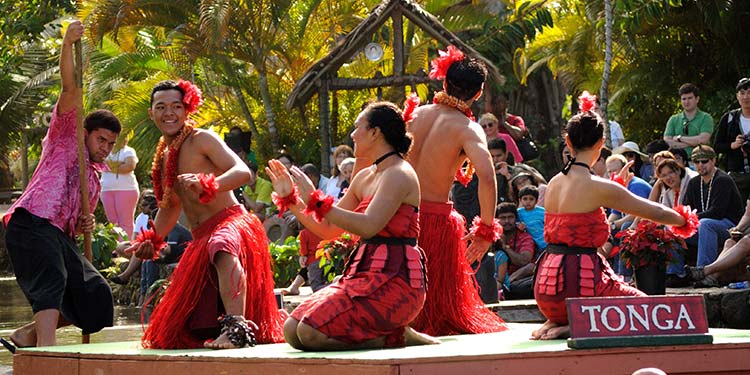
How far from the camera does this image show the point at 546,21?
62.8 feet

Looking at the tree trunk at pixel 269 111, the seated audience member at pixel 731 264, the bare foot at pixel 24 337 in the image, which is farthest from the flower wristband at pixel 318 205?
the tree trunk at pixel 269 111

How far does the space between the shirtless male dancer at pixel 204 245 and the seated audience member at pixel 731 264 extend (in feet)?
12.1

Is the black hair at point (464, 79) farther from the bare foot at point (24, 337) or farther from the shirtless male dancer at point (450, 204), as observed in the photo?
the bare foot at point (24, 337)

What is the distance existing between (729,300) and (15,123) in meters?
17.2

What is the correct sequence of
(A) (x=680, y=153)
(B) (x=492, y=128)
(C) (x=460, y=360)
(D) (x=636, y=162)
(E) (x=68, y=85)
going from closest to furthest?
(C) (x=460, y=360)
(E) (x=68, y=85)
(A) (x=680, y=153)
(D) (x=636, y=162)
(B) (x=492, y=128)

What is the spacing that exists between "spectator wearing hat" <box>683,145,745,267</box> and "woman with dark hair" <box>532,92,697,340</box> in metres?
3.63

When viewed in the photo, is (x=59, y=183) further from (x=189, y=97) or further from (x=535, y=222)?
(x=535, y=222)

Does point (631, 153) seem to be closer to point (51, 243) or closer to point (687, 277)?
point (687, 277)

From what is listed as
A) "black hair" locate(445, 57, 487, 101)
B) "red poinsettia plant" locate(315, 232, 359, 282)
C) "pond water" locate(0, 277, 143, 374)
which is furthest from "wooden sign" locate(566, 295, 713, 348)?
"red poinsettia plant" locate(315, 232, 359, 282)

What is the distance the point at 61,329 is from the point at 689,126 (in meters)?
5.42

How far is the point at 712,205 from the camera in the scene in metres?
9.51

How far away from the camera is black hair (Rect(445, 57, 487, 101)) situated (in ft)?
22.1

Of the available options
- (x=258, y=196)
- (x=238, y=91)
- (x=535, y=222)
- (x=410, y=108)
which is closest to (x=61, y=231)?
(x=410, y=108)

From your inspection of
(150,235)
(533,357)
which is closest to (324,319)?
(533,357)
